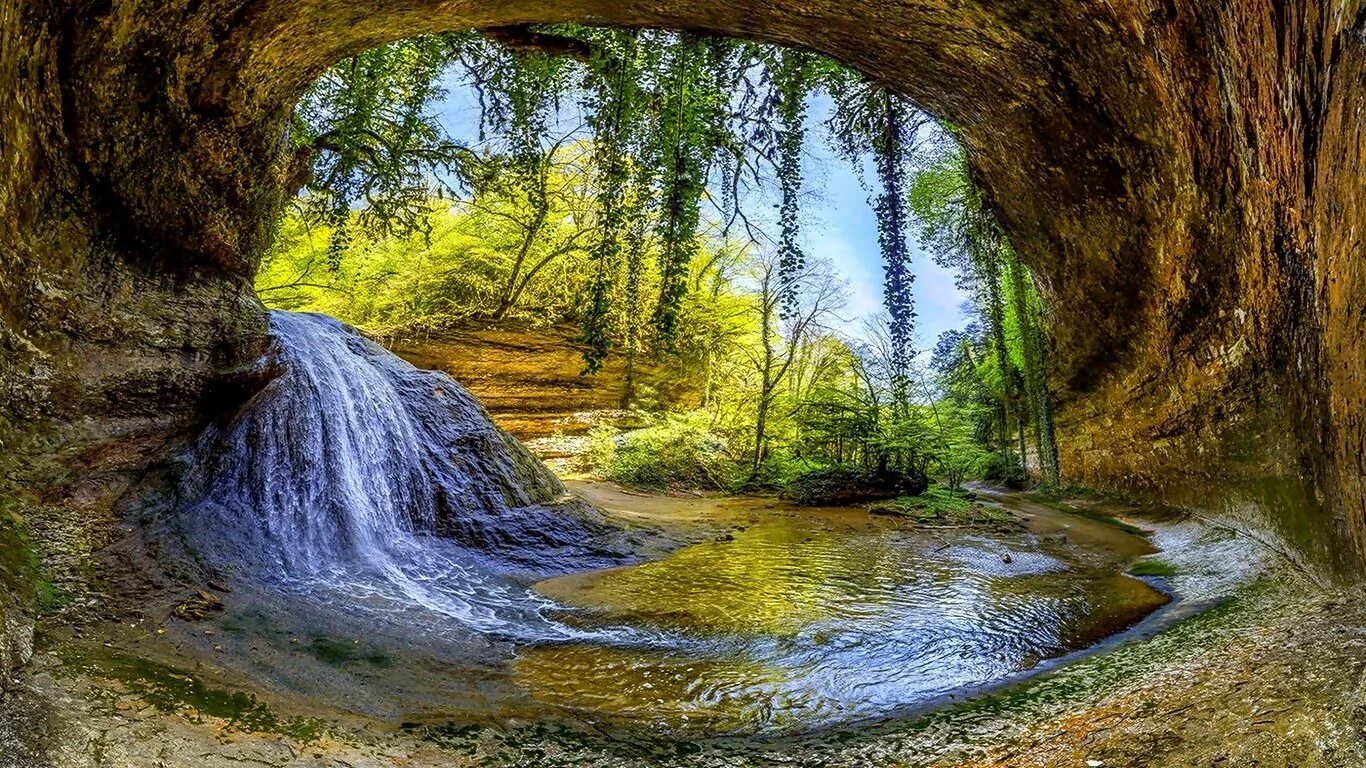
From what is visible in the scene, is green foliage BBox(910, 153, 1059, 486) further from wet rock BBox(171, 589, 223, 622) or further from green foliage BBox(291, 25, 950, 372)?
wet rock BBox(171, 589, 223, 622)

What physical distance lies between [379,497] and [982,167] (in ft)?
22.7

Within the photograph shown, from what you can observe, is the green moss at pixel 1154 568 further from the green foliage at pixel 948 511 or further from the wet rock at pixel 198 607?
the wet rock at pixel 198 607

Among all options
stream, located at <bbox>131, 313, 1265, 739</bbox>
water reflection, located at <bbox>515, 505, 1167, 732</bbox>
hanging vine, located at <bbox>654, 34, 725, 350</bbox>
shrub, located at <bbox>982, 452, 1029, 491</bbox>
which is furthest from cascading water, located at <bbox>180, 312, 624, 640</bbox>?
shrub, located at <bbox>982, 452, 1029, 491</bbox>

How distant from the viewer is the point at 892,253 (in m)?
6.11

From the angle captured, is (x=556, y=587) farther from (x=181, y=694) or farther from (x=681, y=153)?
(x=681, y=153)

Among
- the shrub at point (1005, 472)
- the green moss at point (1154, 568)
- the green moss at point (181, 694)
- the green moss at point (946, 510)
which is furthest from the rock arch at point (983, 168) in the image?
the shrub at point (1005, 472)

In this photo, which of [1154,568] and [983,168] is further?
[983,168]

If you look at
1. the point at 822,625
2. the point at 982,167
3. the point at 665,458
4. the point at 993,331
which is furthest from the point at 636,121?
the point at 993,331

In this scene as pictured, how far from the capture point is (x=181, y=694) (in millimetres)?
2283

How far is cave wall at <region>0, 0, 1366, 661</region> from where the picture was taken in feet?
8.89

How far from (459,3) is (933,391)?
52.2ft

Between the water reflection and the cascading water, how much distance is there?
2.37ft

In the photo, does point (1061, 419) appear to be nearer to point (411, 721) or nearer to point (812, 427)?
point (812, 427)

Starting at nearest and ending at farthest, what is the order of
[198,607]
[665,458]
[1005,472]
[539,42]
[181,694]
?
[181,694]
[198,607]
[539,42]
[665,458]
[1005,472]
